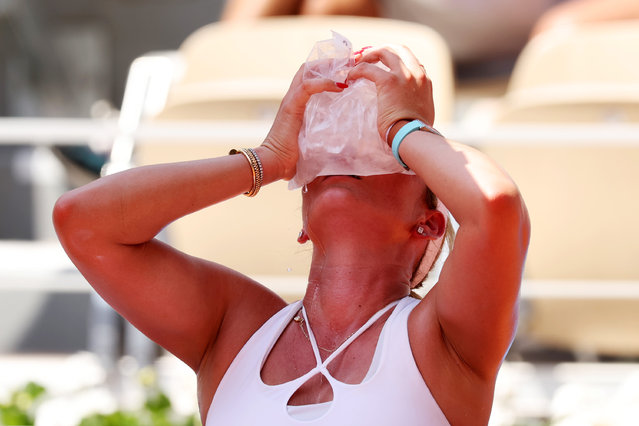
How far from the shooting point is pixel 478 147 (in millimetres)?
2469

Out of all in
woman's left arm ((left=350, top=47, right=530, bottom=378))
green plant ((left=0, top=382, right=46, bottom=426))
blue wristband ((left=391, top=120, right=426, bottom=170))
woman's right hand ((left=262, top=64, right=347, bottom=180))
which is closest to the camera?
woman's left arm ((left=350, top=47, right=530, bottom=378))

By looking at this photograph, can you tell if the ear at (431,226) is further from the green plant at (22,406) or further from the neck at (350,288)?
the green plant at (22,406)

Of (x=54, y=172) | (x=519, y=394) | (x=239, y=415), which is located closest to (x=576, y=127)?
(x=519, y=394)

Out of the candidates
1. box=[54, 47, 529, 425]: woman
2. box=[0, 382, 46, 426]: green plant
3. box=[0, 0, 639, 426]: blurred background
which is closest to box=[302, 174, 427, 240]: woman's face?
box=[54, 47, 529, 425]: woman

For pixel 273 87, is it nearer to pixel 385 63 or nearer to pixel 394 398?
pixel 385 63

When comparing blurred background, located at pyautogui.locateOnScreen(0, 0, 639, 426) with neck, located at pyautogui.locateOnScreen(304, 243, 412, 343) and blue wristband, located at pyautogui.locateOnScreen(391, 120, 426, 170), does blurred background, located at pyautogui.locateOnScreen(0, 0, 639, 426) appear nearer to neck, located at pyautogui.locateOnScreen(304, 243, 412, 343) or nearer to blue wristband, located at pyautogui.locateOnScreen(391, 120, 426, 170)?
neck, located at pyautogui.locateOnScreen(304, 243, 412, 343)

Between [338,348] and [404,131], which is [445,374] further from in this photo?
[404,131]

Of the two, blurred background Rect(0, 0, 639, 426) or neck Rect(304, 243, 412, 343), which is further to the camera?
blurred background Rect(0, 0, 639, 426)

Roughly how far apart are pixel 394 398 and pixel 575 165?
1.39 m

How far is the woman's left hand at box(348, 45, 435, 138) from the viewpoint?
1224 mm

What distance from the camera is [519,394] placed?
7.94 ft

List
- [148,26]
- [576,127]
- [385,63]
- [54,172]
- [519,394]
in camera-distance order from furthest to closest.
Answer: [148,26] < [54,172] < [519,394] < [576,127] < [385,63]

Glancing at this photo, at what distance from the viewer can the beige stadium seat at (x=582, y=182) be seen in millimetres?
2352

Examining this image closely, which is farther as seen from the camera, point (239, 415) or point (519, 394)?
point (519, 394)
